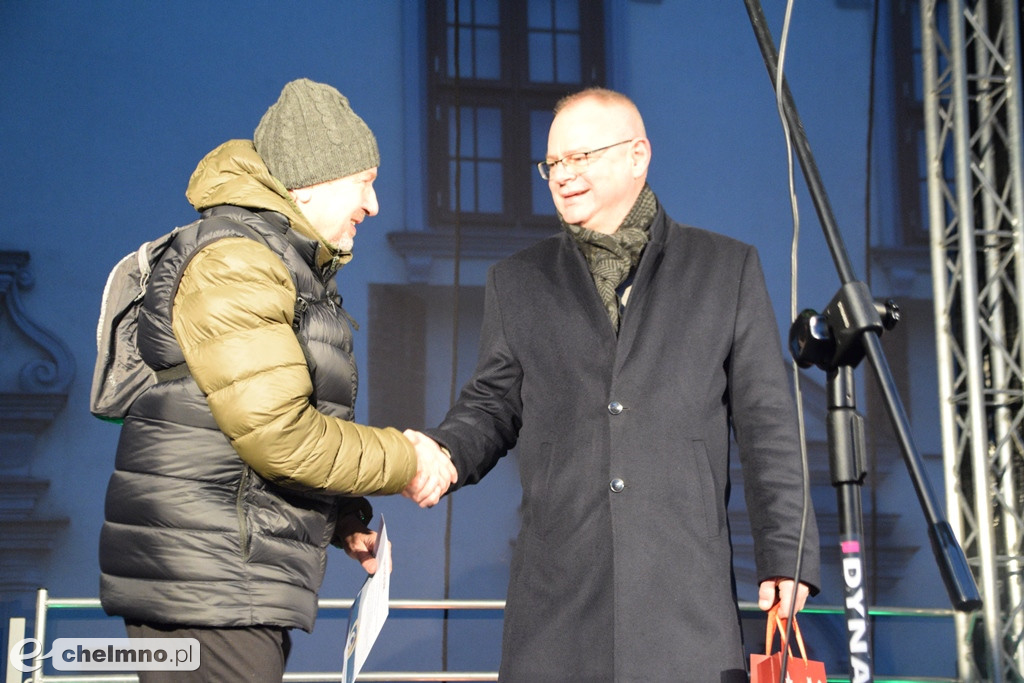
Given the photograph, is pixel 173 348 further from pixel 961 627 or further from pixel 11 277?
pixel 961 627

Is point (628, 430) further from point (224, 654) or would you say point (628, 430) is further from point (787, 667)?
point (224, 654)

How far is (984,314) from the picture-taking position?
389 cm

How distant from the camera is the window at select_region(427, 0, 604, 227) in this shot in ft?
14.4

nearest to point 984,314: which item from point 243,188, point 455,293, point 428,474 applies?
point 455,293

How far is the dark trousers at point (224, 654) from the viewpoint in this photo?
171cm

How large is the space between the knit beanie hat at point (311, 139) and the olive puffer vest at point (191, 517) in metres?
0.19

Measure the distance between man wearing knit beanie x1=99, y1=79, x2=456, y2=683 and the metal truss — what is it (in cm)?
259

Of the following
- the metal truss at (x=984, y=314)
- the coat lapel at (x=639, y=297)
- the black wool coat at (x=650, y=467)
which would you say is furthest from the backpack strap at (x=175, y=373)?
the metal truss at (x=984, y=314)

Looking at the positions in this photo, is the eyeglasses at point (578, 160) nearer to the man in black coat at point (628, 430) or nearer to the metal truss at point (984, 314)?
the man in black coat at point (628, 430)

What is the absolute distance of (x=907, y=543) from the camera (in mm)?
4586

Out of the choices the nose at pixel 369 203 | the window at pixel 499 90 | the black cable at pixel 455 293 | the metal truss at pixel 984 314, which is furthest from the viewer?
the window at pixel 499 90

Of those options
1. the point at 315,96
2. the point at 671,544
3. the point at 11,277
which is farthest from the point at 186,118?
the point at 671,544

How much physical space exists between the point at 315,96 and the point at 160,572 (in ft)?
2.92

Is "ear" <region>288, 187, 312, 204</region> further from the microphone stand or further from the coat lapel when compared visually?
the microphone stand
